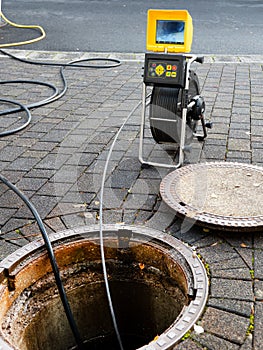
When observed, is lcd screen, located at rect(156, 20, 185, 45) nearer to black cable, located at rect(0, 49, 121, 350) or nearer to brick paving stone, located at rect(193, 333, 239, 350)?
black cable, located at rect(0, 49, 121, 350)

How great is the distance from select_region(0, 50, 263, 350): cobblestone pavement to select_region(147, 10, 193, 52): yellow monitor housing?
110cm

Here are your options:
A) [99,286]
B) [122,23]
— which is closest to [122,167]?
[99,286]

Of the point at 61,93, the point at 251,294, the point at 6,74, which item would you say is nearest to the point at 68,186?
the point at 251,294

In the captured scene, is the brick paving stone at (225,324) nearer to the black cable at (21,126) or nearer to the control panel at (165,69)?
the control panel at (165,69)

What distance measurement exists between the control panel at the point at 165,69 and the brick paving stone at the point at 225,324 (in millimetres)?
2151

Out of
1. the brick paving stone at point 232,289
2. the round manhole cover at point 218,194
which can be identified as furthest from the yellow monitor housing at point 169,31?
the brick paving stone at point 232,289

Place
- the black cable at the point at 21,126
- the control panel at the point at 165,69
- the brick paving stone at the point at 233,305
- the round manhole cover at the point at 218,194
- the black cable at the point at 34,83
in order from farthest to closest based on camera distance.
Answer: the black cable at the point at 34,83, the black cable at the point at 21,126, the control panel at the point at 165,69, the round manhole cover at the point at 218,194, the brick paving stone at the point at 233,305

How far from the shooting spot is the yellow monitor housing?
4215 millimetres

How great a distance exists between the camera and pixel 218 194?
3.92 m

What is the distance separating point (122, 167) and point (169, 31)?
51.5 inches

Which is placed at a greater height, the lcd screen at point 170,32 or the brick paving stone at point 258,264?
the lcd screen at point 170,32

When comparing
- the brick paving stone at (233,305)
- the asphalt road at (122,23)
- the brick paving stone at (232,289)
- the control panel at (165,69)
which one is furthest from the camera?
the asphalt road at (122,23)

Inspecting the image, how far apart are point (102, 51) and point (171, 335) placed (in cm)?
810

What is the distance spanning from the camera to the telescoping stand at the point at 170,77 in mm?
4203
